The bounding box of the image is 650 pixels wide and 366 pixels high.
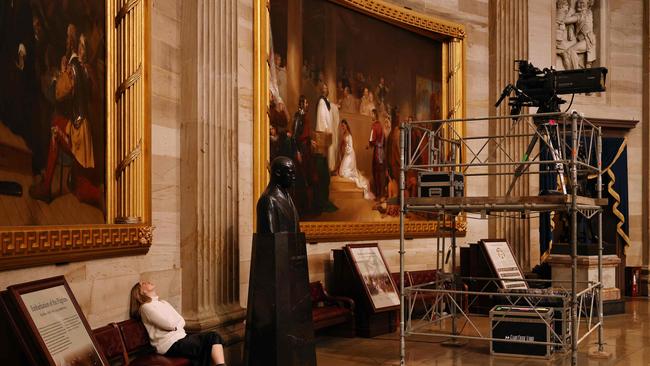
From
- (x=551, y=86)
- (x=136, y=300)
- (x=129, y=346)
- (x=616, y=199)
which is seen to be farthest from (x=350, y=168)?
(x=616, y=199)

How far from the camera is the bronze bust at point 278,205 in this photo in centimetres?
751

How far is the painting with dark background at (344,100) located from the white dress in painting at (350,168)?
16mm

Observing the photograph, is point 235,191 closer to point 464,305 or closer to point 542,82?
point 542,82

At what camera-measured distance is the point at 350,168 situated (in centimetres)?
1206

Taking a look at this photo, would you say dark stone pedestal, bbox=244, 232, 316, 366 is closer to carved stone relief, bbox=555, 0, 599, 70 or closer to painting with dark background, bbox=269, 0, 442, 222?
painting with dark background, bbox=269, 0, 442, 222

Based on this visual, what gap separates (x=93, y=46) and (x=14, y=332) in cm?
279

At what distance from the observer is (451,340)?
10414mm

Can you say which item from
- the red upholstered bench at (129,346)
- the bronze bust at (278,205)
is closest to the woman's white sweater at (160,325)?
the red upholstered bench at (129,346)

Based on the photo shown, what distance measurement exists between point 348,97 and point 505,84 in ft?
13.7

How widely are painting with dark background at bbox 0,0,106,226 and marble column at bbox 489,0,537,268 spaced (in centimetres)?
933

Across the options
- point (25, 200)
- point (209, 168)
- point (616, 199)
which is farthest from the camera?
point (616, 199)

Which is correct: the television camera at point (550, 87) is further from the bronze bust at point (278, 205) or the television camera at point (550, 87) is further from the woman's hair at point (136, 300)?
the woman's hair at point (136, 300)

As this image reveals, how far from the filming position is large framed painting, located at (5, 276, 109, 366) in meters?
5.48

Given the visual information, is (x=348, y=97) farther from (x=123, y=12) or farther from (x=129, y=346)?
(x=129, y=346)
